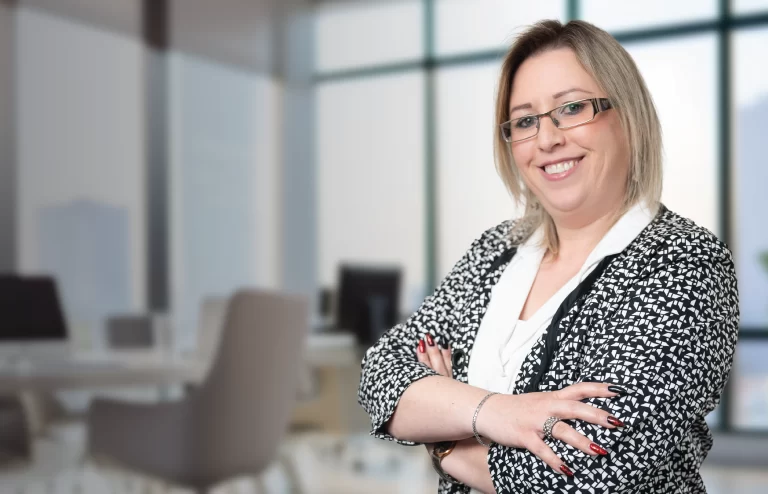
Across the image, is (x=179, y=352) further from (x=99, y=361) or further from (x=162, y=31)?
(x=162, y=31)

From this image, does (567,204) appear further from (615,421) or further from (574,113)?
(615,421)

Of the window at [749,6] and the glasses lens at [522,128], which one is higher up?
the window at [749,6]

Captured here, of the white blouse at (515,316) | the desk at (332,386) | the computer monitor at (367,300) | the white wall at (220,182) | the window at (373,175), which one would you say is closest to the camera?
the white blouse at (515,316)

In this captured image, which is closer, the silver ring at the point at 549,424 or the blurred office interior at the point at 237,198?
the silver ring at the point at 549,424

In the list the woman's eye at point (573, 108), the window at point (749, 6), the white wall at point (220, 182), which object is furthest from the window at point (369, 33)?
the woman's eye at point (573, 108)

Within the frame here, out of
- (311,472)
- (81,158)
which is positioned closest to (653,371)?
(81,158)

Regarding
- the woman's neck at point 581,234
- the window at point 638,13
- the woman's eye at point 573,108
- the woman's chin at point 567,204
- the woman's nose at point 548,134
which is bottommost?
the woman's neck at point 581,234

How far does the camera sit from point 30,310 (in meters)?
3.06

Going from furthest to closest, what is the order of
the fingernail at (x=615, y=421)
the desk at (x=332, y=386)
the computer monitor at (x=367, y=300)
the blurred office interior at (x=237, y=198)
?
1. the computer monitor at (x=367, y=300)
2. the desk at (x=332, y=386)
3. the blurred office interior at (x=237, y=198)
4. the fingernail at (x=615, y=421)

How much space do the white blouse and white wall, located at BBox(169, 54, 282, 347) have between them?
7.22 ft

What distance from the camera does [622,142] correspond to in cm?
141

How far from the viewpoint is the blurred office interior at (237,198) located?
3.11 meters

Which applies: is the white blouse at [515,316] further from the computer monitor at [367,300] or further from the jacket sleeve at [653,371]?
the computer monitor at [367,300]

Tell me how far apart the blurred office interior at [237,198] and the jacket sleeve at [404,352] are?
1841 mm
